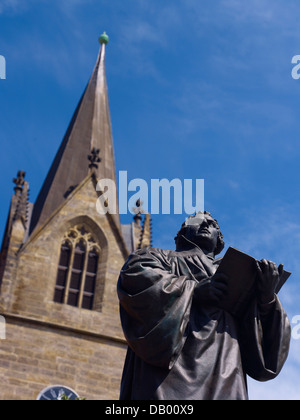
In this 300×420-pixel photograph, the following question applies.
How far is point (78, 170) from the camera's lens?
42875mm

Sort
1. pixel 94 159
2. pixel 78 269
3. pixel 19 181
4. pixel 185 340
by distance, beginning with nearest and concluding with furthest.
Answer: pixel 185 340
pixel 78 269
pixel 19 181
pixel 94 159

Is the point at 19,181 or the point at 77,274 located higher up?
the point at 19,181

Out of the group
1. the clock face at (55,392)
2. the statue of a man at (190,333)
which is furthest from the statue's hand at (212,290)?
the clock face at (55,392)

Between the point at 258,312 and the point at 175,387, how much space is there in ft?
2.08

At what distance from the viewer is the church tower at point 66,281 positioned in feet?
108

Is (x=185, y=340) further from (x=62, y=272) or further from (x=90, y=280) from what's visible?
(x=62, y=272)

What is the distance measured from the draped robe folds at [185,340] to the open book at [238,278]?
43mm

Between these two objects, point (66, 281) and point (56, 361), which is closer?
point (56, 361)

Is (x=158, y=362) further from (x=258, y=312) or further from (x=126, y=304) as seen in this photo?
(x=258, y=312)

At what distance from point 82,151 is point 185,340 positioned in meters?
39.8

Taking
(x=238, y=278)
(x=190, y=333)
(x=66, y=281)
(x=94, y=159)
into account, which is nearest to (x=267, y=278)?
(x=238, y=278)

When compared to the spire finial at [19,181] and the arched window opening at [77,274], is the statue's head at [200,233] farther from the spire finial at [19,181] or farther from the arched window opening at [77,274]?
the spire finial at [19,181]

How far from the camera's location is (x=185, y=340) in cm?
475

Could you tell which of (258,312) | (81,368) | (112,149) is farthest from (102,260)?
(258,312)
